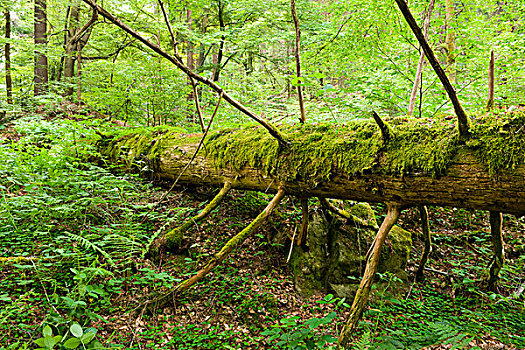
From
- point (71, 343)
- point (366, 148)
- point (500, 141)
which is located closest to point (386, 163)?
point (366, 148)

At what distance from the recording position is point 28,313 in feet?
7.75

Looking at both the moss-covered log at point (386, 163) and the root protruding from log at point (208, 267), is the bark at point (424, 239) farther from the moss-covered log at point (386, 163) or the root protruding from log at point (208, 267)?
the root protruding from log at point (208, 267)

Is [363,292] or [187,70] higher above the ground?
[187,70]

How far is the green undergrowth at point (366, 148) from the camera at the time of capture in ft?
6.93

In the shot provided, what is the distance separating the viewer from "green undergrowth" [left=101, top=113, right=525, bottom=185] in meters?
2.11

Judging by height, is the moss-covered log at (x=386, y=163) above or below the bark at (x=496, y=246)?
above

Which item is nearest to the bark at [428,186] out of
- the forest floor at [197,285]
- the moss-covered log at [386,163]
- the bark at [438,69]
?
the moss-covered log at [386,163]

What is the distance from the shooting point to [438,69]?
1.80 m

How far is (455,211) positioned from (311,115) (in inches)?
134

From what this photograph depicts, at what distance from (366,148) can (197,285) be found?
8.40 feet

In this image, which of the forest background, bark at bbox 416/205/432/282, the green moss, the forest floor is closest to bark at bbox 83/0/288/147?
the forest background

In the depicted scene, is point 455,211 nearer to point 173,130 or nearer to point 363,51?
point 363,51

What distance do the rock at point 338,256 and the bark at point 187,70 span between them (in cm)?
158

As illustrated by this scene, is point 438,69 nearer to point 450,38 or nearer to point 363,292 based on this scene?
point 363,292
